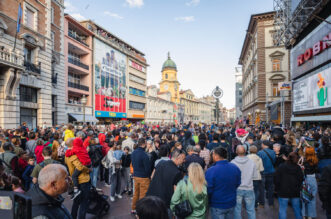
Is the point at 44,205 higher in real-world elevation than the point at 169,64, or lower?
lower

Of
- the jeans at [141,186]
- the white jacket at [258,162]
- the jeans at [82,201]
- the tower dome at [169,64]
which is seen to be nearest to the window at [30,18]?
the jeans at [82,201]

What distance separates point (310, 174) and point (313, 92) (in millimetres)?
15890

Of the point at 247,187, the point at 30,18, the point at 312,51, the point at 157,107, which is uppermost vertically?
the point at 30,18

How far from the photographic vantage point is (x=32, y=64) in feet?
57.4

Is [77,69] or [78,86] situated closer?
[77,69]

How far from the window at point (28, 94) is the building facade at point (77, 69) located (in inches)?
290

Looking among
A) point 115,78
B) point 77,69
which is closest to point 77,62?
point 77,69

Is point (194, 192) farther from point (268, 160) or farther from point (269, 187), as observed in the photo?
point (269, 187)

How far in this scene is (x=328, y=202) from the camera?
3.82 meters

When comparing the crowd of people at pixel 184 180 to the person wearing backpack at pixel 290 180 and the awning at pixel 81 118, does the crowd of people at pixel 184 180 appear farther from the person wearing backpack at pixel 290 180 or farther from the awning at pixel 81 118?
the awning at pixel 81 118

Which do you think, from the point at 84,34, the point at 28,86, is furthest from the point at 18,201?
the point at 84,34

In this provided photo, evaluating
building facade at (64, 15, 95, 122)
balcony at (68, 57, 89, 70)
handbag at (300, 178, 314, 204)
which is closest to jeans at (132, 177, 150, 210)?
handbag at (300, 178, 314, 204)

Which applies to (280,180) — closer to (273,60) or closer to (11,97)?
(11,97)

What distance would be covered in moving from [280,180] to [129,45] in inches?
1808
